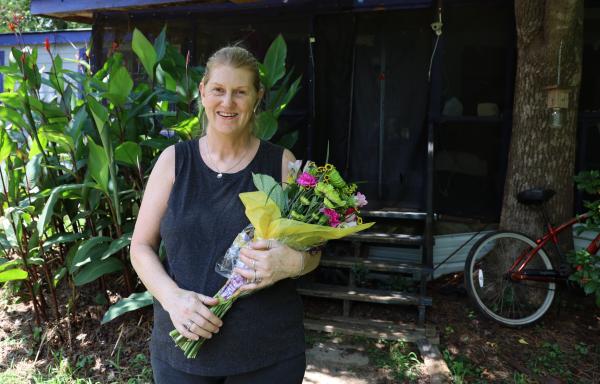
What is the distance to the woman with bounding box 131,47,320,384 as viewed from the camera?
1.40m

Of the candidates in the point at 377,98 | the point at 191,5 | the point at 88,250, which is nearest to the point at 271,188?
the point at 88,250

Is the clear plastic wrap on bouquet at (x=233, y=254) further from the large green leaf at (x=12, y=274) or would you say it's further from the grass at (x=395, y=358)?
the large green leaf at (x=12, y=274)

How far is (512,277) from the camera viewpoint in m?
3.86

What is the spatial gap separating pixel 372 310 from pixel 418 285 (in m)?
0.56

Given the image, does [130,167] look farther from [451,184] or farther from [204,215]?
[451,184]

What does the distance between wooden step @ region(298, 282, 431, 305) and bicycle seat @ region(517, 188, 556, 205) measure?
104cm

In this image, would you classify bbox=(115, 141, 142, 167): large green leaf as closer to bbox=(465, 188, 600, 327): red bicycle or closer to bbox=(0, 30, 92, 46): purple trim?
bbox=(465, 188, 600, 327): red bicycle

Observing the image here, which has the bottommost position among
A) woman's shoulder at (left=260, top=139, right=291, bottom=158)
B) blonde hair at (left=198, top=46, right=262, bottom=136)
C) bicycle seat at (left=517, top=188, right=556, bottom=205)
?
bicycle seat at (left=517, top=188, right=556, bottom=205)

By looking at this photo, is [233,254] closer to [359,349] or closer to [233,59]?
[233,59]

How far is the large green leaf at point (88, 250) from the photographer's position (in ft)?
10.3

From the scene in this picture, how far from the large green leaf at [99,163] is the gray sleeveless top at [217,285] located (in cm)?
178

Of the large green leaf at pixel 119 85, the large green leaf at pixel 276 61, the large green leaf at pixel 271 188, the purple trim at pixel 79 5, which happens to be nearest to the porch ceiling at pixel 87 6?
the purple trim at pixel 79 5

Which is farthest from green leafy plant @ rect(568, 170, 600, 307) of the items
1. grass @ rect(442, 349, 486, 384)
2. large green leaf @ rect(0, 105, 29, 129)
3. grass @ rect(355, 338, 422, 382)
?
Result: large green leaf @ rect(0, 105, 29, 129)

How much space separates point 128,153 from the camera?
10.5 ft
